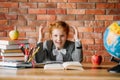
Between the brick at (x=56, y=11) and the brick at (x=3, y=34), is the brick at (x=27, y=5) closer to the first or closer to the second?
the brick at (x=56, y=11)

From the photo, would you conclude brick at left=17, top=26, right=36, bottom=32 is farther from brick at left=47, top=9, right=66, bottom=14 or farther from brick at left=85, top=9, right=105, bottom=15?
brick at left=85, top=9, right=105, bottom=15

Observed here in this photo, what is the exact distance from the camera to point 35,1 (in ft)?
12.2

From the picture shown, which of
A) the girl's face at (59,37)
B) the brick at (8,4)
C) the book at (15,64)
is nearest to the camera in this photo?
the book at (15,64)

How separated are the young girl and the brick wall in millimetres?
829

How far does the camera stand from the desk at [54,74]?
1810mm

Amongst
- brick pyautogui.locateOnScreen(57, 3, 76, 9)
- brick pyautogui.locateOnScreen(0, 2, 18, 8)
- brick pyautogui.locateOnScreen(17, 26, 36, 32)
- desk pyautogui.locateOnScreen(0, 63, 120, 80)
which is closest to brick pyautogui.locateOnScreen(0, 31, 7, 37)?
brick pyautogui.locateOnScreen(17, 26, 36, 32)

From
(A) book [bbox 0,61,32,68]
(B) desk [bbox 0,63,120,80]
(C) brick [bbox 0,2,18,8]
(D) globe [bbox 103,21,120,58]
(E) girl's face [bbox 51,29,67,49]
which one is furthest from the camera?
(C) brick [bbox 0,2,18,8]

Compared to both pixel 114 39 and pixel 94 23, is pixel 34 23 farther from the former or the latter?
pixel 114 39

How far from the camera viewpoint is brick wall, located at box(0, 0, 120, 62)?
3709 millimetres

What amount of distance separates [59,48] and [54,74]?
0.94 meters

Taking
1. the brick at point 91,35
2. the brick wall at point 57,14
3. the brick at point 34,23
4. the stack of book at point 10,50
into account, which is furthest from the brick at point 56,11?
the stack of book at point 10,50

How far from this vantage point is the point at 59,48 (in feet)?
9.35

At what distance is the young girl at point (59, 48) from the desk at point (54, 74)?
26.8 inches

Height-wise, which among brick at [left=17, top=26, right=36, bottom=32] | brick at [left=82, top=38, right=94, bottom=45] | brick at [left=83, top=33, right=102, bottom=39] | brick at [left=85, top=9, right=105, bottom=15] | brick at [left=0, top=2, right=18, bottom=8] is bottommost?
brick at [left=82, top=38, right=94, bottom=45]
